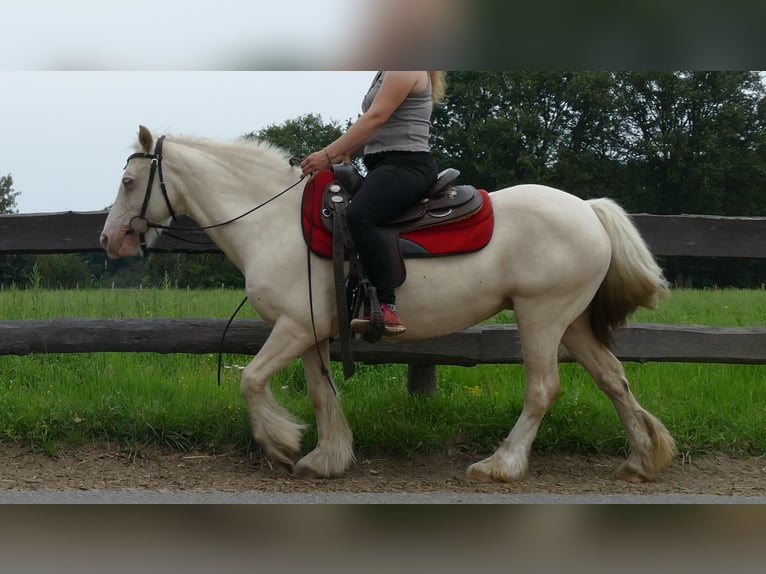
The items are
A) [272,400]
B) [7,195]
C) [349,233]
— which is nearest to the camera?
[349,233]

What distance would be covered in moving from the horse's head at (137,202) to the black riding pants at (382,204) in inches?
53.4

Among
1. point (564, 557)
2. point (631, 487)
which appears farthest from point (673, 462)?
point (564, 557)

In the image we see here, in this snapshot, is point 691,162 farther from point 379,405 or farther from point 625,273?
point 379,405

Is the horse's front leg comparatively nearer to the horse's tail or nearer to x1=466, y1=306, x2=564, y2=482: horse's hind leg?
x1=466, y1=306, x2=564, y2=482: horse's hind leg

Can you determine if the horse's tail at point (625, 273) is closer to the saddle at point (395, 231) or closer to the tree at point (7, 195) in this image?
the saddle at point (395, 231)

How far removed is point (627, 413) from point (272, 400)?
7.48 ft

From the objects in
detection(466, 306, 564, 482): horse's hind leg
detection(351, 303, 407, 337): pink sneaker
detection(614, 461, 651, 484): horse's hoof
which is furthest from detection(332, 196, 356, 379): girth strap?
detection(614, 461, 651, 484): horse's hoof

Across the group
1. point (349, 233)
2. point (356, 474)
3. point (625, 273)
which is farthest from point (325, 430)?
point (625, 273)

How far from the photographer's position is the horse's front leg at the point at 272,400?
15.0ft

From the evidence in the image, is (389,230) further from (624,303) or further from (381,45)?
(381,45)

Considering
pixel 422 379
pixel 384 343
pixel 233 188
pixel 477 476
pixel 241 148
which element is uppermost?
pixel 241 148

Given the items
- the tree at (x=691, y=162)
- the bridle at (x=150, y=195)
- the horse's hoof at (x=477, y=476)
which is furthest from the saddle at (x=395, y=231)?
the tree at (x=691, y=162)

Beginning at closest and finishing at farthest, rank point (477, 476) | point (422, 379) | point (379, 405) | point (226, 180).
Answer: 1. point (477, 476)
2. point (226, 180)
3. point (379, 405)
4. point (422, 379)

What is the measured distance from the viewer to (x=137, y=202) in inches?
191
